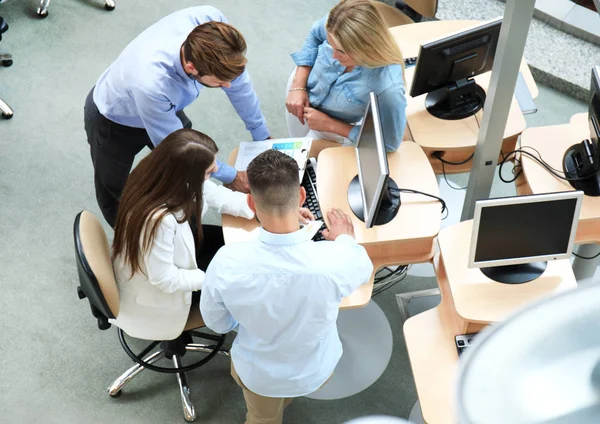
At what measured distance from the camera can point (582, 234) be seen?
2.77 m

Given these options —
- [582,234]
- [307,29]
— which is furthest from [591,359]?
[307,29]

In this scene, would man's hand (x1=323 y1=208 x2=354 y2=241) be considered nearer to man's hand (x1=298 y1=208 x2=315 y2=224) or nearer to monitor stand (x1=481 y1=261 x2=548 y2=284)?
man's hand (x1=298 y1=208 x2=315 y2=224)

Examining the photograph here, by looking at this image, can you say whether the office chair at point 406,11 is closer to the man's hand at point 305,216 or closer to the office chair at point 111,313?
the man's hand at point 305,216

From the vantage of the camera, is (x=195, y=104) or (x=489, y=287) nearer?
(x=489, y=287)

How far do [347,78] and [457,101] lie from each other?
23.7 inches

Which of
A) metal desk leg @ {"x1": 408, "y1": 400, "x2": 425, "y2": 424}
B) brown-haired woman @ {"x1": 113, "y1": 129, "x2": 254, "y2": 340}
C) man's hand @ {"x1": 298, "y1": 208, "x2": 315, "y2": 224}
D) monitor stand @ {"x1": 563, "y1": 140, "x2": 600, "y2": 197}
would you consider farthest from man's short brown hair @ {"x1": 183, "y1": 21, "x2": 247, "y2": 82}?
metal desk leg @ {"x1": 408, "y1": 400, "x2": 425, "y2": 424}

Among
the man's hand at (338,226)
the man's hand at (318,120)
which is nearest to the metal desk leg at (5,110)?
the man's hand at (318,120)

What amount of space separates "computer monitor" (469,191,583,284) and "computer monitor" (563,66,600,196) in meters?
0.49

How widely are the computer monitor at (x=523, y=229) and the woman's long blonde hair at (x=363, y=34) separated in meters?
0.78

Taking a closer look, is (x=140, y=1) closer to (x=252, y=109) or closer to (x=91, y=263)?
(x=252, y=109)

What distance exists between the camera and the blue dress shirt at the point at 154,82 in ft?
8.74

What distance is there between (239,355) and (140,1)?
3.46m

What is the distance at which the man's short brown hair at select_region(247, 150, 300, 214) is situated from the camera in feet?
6.63

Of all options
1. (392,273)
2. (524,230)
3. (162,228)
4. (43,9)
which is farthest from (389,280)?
(43,9)
